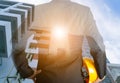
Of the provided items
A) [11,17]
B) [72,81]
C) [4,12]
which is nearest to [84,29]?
[72,81]

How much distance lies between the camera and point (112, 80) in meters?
A: 40.0

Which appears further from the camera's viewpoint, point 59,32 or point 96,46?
point 59,32

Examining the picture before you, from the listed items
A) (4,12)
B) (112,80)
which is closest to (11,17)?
(4,12)

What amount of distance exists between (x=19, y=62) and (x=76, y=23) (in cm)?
60

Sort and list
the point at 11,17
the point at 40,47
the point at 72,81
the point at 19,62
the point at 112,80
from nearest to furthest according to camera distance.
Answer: the point at 19,62
the point at 72,81
the point at 40,47
the point at 11,17
the point at 112,80

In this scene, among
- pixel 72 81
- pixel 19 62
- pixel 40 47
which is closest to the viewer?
pixel 19 62

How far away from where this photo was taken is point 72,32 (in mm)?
3123

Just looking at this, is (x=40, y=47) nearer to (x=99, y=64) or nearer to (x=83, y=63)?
(x=83, y=63)

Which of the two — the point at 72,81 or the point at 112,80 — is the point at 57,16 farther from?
the point at 112,80

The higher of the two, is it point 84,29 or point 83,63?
point 84,29

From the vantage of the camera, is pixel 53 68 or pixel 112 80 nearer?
pixel 53 68

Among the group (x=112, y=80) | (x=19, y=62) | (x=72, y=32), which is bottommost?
(x=112, y=80)

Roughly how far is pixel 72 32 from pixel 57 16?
238 millimetres

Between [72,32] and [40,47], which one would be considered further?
[40,47]
